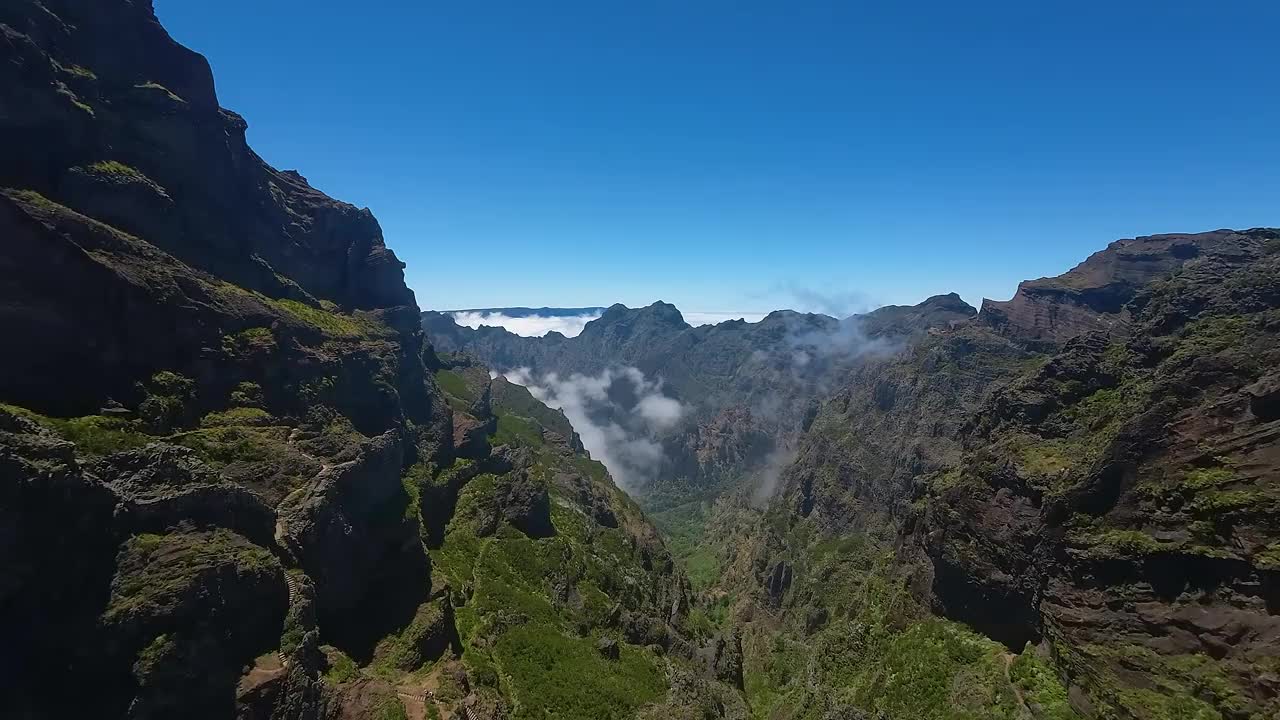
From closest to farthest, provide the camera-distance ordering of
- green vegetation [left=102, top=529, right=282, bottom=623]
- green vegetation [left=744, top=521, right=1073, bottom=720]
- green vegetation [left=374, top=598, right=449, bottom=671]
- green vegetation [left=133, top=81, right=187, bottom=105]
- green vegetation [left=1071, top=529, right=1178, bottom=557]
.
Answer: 1. green vegetation [left=102, top=529, right=282, bottom=623]
2. green vegetation [left=1071, top=529, right=1178, bottom=557]
3. green vegetation [left=744, top=521, right=1073, bottom=720]
4. green vegetation [left=374, top=598, right=449, bottom=671]
5. green vegetation [left=133, top=81, right=187, bottom=105]

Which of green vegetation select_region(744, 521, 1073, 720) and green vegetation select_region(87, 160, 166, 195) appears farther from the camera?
green vegetation select_region(87, 160, 166, 195)

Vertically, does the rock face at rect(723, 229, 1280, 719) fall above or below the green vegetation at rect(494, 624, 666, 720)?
above

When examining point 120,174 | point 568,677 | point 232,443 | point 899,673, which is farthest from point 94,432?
point 899,673

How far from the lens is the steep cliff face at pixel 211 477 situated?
120ft

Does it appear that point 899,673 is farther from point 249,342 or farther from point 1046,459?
point 249,342

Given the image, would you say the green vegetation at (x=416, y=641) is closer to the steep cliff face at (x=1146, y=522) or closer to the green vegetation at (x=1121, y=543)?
the steep cliff face at (x=1146, y=522)

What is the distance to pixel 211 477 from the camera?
4731cm

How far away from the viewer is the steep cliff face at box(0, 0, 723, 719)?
120 ft

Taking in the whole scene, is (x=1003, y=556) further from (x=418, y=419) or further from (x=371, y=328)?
(x=371, y=328)

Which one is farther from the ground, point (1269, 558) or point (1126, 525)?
point (1269, 558)

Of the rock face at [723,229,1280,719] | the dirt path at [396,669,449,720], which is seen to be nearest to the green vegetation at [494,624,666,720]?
the dirt path at [396,669,449,720]

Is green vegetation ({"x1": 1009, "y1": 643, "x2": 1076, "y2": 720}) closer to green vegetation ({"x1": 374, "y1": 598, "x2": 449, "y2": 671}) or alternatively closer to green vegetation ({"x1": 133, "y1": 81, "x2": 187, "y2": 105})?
green vegetation ({"x1": 374, "y1": 598, "x2": 449, "y2": 671})

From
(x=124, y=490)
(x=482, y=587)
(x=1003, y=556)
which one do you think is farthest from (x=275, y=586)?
(x=1003, y=556)

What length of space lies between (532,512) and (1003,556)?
251ft
